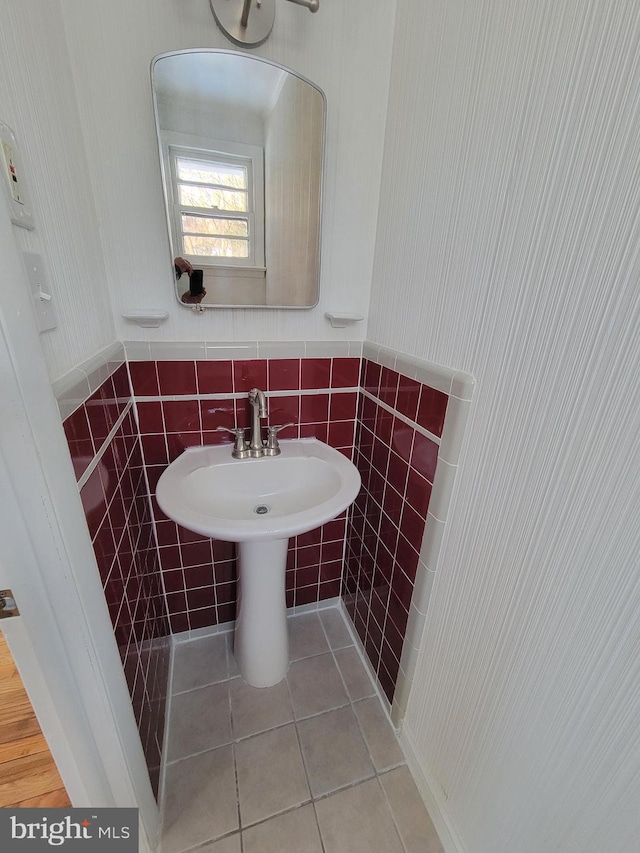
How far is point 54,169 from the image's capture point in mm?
686

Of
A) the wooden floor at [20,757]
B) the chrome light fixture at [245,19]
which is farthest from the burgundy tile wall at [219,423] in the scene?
the chrome light fixture at [245,19]

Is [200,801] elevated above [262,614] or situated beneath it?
situated beneath

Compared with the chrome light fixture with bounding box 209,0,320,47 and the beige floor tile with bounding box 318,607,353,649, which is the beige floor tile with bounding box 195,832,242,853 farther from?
the chrome light fixture with bounding box 209,0,320,47

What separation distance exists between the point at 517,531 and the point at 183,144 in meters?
1.25

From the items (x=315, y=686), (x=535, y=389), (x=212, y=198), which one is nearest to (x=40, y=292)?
(x=212, y=198)

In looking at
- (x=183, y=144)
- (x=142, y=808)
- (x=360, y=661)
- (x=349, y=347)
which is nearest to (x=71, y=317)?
(x=183, y=144)

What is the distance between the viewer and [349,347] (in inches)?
49.3

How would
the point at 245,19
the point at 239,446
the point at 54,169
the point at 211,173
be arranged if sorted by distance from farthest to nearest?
the point at 239,446, the point at 211,173, the point at 245,19, the point at 54,169

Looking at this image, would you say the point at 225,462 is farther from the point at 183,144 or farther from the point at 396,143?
the point at 396,143

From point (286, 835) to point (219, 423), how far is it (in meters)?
1.19

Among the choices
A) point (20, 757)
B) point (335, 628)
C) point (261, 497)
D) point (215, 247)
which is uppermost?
point (215, 247)

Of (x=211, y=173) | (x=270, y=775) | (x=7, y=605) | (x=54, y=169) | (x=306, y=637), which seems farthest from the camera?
(x=306, y=637)

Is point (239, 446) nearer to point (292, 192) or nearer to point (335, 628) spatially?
point (292, 192)

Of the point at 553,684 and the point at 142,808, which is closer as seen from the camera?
the point at 553,684
